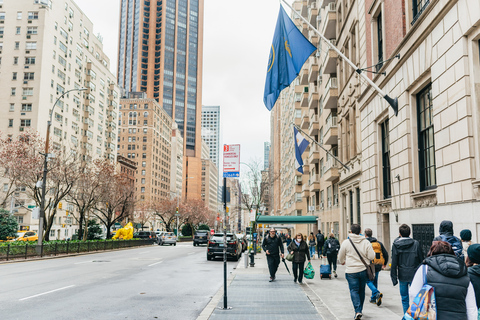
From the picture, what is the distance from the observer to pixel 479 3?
9.46 m

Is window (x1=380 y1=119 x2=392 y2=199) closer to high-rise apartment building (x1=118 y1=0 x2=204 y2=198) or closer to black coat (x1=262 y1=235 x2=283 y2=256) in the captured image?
black coat (x1=262 y1=235 x2=283 y2=256)

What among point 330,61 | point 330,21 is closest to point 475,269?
point 330,61

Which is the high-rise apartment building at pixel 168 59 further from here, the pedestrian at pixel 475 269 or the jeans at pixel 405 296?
the pedestrian at pixel 475 269

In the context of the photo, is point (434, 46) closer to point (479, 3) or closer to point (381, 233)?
point (479, 3)

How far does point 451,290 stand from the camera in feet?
13.7

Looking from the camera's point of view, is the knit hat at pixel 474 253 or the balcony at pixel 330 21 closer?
the knit hat at pixel 474 253

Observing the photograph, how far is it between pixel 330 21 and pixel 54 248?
24.1m

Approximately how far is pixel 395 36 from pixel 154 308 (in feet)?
41.4

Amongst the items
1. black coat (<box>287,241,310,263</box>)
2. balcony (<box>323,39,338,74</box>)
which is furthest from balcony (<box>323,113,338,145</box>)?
black coat (<box>287,241,310,263</box>)

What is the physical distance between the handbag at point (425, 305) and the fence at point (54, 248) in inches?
907

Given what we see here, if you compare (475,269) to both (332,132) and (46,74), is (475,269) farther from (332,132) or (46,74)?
(46,74)

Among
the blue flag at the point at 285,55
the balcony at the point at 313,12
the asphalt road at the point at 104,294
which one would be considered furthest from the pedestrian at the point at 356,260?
the balcony at the point at 313,12

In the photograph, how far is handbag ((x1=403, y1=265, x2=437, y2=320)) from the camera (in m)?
4.18

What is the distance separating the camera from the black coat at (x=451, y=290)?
13.7ft
